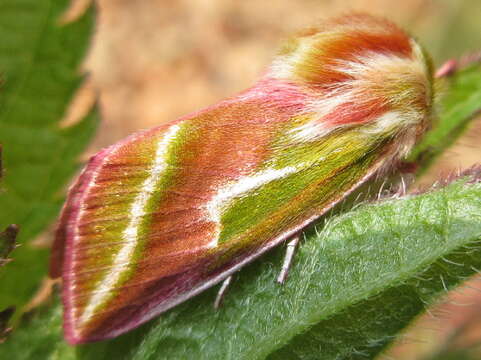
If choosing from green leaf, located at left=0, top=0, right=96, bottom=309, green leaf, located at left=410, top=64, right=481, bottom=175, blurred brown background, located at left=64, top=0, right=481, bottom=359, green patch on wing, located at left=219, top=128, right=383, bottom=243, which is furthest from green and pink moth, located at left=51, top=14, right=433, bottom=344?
blurred brown background, located at left=64, top=0, right=481, bottom=359

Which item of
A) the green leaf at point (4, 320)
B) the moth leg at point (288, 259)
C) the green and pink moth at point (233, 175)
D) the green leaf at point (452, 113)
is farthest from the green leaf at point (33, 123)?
the green leaf at point (452, 113)

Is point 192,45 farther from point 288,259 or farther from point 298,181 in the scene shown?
point 288,259

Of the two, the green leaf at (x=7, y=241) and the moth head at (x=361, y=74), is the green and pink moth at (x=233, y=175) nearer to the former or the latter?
the moth head at (x=361, y=74)

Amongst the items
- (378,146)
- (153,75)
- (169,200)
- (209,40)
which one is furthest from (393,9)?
(169,200)

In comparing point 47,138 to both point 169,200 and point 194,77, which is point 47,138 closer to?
point 169,200

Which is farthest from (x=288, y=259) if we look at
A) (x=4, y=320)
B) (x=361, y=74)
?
(x=4, y=320)
